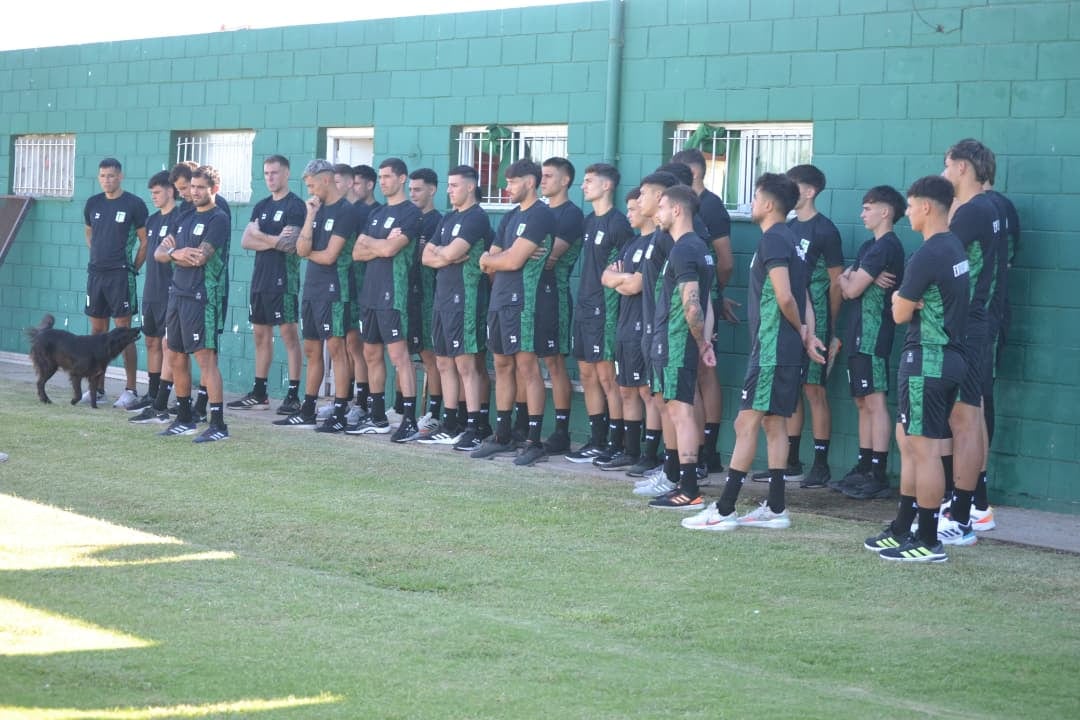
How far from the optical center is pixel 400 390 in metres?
11.5

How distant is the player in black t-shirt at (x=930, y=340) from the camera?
7016 mm

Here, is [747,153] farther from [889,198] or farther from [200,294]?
[200,294]

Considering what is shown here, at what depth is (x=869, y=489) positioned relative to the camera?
9250 mm

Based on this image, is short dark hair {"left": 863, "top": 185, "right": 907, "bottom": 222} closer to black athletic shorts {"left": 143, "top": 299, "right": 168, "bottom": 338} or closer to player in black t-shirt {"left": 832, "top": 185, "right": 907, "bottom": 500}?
player in black t-shirt {"left": 832, "top": 185, "right": 907, "bottom": 500}

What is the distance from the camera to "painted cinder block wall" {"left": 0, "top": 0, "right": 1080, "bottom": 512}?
8.94 metres

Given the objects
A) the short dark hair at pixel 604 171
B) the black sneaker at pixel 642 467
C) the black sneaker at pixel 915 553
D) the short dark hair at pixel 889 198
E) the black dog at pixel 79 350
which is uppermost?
the short dark hair at pixel 604 171

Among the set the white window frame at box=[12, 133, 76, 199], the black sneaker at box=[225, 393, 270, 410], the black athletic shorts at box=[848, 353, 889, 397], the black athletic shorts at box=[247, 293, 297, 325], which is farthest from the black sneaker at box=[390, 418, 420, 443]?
the white window frame at box=[12, 133, 76, 199]

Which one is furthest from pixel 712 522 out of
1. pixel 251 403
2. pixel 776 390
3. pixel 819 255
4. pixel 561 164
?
pixel 251 403

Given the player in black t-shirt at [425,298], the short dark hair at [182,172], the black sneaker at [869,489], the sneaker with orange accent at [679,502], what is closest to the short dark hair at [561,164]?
the player in black t-shirt at [425,298]

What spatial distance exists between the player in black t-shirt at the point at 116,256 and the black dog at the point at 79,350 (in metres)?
0.39

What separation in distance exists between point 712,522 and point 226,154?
28.3 ft

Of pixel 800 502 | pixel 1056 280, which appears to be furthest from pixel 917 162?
pixel 800 502

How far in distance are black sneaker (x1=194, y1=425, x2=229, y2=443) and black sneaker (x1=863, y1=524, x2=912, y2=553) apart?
529cm

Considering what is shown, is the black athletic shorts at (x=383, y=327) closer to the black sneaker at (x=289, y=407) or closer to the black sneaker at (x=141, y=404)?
the black sneaker at (x=289, y=407)
